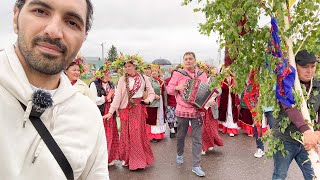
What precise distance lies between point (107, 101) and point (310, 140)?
13.5 ft

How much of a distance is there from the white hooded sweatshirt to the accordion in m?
3.72

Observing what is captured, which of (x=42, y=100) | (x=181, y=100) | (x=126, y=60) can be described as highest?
(x=126, y=60)

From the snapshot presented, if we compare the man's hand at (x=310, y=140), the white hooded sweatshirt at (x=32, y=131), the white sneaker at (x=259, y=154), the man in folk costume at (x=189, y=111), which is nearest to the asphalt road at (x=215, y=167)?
the white sneaker at (x=259, y=154)

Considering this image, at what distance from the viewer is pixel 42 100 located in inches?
40.6

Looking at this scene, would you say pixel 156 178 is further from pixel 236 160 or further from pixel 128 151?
pixel 236 160

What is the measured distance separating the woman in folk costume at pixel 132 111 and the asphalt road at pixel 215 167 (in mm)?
229

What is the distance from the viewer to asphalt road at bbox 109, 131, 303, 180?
4.90 metres

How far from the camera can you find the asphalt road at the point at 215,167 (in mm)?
4898

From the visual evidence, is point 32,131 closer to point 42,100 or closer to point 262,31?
point 42,100

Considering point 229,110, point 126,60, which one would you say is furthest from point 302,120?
point 229,110

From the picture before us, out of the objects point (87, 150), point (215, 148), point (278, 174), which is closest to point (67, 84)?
point (87, 150)

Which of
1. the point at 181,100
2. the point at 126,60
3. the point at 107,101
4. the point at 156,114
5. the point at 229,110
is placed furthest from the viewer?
the point at 229,110

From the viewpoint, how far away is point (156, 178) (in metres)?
4.84

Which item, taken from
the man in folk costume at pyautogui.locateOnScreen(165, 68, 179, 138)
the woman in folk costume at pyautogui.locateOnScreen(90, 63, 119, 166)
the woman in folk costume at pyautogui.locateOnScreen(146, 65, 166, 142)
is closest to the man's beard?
the woman in folk costume at pyautogui.locateOnScreen(90, 63, 119, 166)
